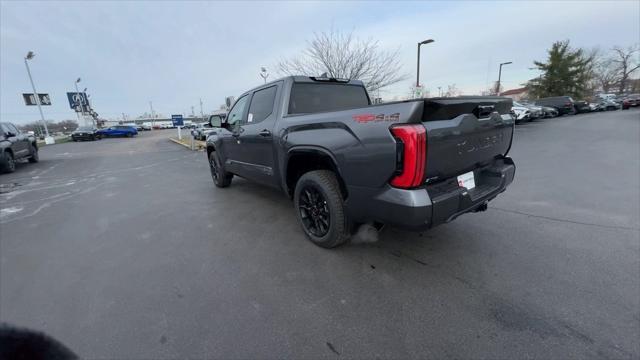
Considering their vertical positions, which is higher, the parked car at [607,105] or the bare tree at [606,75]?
the bare tree at [606,75]

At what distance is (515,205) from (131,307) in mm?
4827

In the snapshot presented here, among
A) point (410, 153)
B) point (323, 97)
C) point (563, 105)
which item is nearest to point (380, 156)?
point (410, 153)

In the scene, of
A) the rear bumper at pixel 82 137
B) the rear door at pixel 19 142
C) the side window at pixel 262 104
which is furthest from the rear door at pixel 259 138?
the rear bumper at pixel 82 137

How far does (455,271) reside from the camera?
264 cm

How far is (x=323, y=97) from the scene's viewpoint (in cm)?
390

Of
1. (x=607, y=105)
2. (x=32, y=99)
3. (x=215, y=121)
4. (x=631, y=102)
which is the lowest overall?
(x=607, y=105)

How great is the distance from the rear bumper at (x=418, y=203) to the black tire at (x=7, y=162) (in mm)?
11871

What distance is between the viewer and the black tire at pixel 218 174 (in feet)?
19.1

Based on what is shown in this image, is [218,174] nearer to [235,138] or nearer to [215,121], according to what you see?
[215,121]

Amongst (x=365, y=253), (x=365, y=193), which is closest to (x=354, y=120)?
(x=365, y=193)

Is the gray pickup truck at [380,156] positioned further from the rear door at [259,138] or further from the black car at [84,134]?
the black car at [84,134]

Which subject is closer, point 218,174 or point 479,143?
point 479,143

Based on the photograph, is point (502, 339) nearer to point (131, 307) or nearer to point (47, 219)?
point (131, 307)

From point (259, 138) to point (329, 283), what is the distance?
7.28ft
